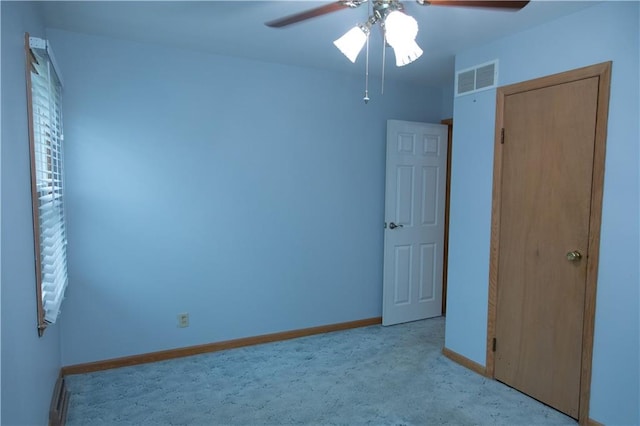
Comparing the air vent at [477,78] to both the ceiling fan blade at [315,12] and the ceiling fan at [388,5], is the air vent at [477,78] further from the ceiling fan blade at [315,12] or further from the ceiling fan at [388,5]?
the ceiling fan blade at [315,12]

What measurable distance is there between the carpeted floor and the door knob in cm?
94

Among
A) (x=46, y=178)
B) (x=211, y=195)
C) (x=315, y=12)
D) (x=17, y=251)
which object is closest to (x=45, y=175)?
(x=46, y=178)

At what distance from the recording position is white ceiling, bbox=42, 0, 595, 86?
87.7 inches

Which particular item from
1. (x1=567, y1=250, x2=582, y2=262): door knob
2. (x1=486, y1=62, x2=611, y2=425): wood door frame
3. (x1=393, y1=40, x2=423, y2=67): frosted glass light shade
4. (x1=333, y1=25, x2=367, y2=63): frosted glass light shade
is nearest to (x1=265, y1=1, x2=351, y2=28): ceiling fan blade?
(x1=333, y1=25, x2=367, y2=63): frosted glass light shade

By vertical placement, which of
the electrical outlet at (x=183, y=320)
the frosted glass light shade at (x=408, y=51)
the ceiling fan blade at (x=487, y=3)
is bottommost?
the electrical outlet at (x=183, y=320)

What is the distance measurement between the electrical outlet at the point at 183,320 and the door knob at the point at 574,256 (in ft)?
8.82

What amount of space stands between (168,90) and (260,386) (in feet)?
7.27

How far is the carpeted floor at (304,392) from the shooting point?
2.35 m

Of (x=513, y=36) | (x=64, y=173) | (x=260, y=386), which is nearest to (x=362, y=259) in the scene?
(x=260, y=386)

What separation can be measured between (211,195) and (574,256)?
251 centimetres

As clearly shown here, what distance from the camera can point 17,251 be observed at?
153 centimetres

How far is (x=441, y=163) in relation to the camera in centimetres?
404

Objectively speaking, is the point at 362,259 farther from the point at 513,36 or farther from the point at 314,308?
the point at 513,36

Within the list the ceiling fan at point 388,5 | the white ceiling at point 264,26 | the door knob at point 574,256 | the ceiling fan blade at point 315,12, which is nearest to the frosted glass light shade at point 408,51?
the ceiling fan at point 388,5
